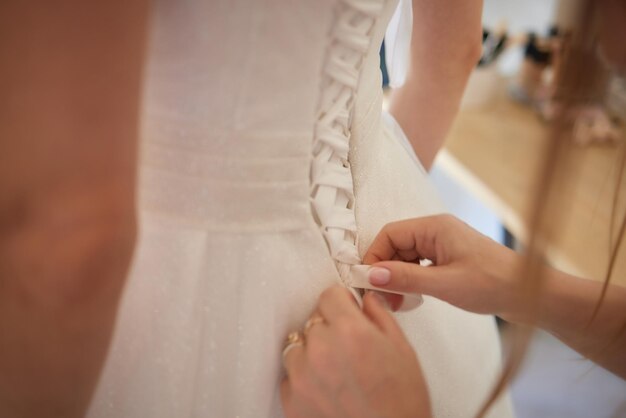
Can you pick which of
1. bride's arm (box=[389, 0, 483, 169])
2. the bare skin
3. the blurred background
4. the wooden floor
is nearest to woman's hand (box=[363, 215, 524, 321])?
the bare skin

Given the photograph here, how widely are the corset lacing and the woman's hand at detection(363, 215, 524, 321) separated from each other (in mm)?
40

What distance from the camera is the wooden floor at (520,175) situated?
929mm

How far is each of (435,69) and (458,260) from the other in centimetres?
27

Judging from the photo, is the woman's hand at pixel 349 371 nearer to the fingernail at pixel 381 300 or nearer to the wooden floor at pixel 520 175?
the fingernail at pixel 381 300

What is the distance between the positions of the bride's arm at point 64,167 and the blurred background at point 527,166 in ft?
2.78

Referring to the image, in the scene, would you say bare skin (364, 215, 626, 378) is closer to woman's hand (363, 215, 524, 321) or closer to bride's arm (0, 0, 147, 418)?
woman's hand (363, 215, 524, 321)

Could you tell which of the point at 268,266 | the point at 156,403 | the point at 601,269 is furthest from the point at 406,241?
the point at 601,269

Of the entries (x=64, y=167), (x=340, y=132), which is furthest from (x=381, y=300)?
(x=64, y=167)

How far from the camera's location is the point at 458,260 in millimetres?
442

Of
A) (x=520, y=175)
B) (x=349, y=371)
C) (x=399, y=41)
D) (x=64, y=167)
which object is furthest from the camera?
(x=520, y=175)

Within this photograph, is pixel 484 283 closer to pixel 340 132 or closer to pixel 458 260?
pixel 458 260

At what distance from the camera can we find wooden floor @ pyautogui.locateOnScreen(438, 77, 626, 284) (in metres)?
0.93

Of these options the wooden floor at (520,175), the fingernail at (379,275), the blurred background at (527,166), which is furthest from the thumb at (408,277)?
the blurred background at (527,166)

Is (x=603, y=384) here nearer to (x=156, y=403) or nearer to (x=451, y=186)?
(x=451, y=186)
